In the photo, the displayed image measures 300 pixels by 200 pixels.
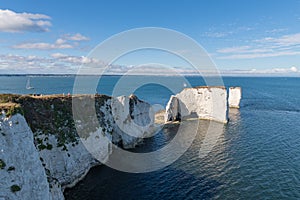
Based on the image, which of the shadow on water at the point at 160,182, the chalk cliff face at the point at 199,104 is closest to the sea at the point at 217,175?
the shadow on water at the point at 160,182

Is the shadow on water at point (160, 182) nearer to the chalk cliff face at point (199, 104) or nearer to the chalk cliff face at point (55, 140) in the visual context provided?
the chalk cliff face at point (55, 140)

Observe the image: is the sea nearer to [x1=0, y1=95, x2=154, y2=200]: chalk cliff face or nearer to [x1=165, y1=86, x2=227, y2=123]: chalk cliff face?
[x1=0, y1=95, x2=154, y2=200]: chalk cliff face

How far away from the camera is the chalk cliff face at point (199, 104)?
7612 centimetres

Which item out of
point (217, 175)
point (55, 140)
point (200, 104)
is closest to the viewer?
point (55, 140)

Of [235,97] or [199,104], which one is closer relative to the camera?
[199,104]

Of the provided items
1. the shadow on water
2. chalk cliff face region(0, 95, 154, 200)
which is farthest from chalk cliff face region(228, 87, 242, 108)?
the shadow on water

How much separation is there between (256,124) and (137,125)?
3983 centimetres

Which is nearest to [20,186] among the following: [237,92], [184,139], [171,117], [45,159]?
[45,159]

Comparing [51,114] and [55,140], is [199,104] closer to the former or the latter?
[51,114]

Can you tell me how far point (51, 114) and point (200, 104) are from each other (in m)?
56.1

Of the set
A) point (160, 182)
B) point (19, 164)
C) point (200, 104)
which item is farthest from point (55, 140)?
point (200, 104)

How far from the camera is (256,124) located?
70375mm

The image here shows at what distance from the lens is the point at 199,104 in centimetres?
8031

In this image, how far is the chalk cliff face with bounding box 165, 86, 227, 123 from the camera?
76.1 meters
